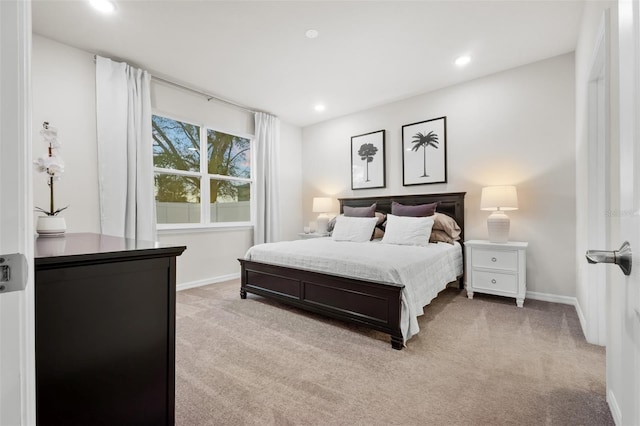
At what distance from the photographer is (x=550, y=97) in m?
3.14

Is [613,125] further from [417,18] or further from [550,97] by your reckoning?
[550,97]

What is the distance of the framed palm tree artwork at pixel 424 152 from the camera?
3857mm

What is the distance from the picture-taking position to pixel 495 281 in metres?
3.09

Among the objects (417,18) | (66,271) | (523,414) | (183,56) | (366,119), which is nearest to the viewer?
(66,271)

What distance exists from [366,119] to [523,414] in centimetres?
409

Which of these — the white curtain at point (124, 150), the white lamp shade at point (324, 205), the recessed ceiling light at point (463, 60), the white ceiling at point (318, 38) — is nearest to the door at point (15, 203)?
the white ceiling at point (318, 38)

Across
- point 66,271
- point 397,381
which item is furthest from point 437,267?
point 66,271

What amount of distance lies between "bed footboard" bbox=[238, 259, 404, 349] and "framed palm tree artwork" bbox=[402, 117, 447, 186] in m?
2.24

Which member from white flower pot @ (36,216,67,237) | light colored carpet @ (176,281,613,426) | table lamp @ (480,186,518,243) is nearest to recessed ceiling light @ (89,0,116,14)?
white flower pot @ (36,216,67,237)

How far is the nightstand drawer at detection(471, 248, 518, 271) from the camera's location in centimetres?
299

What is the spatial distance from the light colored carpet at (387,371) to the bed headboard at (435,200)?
1309 mm

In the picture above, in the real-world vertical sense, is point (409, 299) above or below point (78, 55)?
below

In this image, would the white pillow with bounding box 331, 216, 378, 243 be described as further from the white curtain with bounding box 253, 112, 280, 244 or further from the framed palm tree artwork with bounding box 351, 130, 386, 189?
the white curtain with bounding box 253, 112, 280, 244

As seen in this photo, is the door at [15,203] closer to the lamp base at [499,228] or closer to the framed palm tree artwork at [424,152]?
the lamp base at [499,228]
